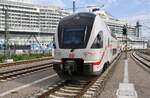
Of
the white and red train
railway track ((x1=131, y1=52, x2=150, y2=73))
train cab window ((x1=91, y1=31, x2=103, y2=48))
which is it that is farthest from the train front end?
railway track ((x1=131, y1=52, x2=150, y2=73))

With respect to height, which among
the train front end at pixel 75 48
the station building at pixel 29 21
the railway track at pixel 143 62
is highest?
the station building at pixel 29 21

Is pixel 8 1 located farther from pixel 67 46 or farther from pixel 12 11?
pixel 67 46

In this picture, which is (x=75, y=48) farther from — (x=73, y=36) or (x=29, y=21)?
(x=29, y=21)

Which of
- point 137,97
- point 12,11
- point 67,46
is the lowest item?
point 137,97

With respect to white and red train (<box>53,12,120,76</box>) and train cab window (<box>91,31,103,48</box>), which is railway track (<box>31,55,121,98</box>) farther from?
train cab window (<box>91,31,103,48</box>)

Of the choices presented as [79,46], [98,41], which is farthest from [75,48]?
[98,41]

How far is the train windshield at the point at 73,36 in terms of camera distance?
13.0 meters

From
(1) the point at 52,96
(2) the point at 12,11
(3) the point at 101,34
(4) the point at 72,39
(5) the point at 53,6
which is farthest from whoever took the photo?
(5) the point at 53,6

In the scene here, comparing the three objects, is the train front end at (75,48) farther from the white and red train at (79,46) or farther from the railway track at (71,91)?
the railway track at (71,91)

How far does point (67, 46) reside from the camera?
13164mm

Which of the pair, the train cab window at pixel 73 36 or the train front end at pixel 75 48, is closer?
the train front end at pixel 75 48

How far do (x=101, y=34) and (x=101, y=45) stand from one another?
55 centimetres

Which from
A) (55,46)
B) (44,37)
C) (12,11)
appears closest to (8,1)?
(12,11)

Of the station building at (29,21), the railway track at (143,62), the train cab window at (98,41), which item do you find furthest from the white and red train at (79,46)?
the station building at (29,21)
